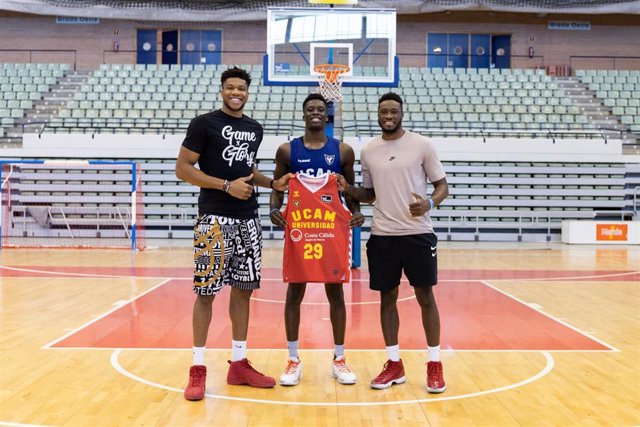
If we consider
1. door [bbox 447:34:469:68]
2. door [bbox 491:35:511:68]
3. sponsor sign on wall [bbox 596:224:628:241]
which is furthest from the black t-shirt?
door [bbox 491:35:511:68]

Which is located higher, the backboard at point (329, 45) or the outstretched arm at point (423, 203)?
the backboard at point (329, 45)

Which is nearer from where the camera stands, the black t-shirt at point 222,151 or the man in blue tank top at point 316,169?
the black t-shirt at point 222,151

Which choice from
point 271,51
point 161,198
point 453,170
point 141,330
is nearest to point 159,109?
point 161,198

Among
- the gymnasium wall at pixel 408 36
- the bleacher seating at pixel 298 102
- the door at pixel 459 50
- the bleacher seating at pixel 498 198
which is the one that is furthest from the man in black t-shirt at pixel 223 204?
the door at pixel 459 50

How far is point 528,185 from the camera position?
17484mm

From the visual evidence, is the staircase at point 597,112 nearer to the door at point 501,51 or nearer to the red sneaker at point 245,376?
the door at point 501,51

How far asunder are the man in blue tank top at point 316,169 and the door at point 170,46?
20.2m

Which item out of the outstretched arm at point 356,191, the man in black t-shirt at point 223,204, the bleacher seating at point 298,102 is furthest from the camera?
the bleacher seating at point 298,102

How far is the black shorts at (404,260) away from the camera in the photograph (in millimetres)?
4031

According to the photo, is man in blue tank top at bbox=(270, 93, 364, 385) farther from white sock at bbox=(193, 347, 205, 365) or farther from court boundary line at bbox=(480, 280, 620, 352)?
court boundary line at bbox=(480, 280, 620, 352)

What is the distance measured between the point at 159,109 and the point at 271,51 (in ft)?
29.3

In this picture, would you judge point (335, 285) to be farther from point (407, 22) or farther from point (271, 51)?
point (407, 22)

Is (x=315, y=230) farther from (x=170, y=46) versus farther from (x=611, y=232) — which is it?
(x=170, y=46)

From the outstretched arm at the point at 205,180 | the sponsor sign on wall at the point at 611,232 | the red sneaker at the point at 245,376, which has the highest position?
the outstretched arm at the point at 205,180
